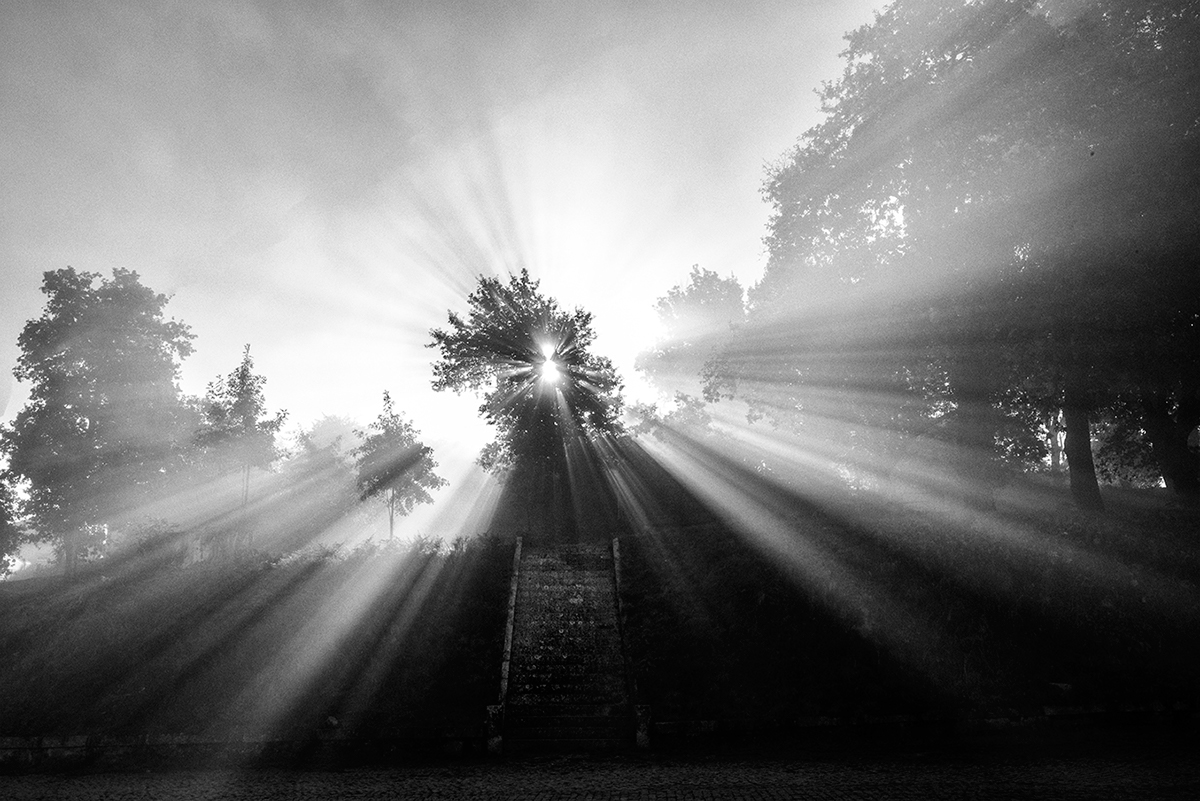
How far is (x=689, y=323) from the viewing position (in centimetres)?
4472

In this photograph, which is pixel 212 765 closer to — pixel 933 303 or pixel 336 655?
pixel 336 655

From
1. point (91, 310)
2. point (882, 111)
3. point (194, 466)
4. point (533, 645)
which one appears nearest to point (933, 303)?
point (882, 111)

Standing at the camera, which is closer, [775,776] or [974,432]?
[775,776]

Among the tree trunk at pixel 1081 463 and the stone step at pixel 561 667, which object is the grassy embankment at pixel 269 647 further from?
the tree trunk at pixel 1081 463

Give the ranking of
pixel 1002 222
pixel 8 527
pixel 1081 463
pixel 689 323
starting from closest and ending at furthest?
1. pixel 1002 222
2. pixel 1081 463
3. pixel 8 527
4. pixel 689 323

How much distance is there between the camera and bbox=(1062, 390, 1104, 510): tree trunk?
18.0 metres

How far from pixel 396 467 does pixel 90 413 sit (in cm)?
1493

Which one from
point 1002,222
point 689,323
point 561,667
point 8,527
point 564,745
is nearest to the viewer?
point 564,745

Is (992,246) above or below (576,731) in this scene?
above

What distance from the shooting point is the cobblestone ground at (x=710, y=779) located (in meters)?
7.97

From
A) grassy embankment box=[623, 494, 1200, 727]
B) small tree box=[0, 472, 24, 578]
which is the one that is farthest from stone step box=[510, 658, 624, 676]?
small tree box=[0, 472, 24, 578]

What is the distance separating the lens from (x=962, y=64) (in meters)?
16.5

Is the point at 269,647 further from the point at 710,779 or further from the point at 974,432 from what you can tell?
the point at 974,432

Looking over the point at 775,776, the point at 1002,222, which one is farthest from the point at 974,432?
the point at 775,776
